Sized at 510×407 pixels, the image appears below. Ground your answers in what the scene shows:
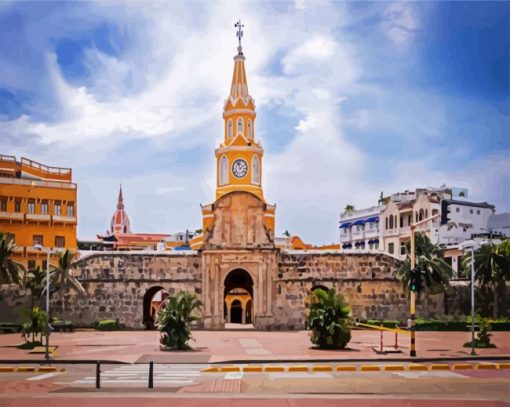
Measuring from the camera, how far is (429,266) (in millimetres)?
44469

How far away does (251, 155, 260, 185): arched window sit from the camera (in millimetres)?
60662

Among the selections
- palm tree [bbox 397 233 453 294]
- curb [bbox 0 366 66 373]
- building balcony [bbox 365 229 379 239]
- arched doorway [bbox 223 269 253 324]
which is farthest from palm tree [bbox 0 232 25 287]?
building balcony [bbox 365 229 379 239]

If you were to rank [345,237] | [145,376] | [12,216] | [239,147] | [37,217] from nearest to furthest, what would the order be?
[145,376]
[12,216]
[37,217]
[239,147]
[345,237]

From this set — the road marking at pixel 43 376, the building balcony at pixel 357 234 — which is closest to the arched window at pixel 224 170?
the building balcony at pixel 357 234

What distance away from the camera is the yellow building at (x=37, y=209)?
150 feet

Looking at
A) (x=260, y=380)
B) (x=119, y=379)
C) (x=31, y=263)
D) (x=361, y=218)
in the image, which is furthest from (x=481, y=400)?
(x=361, y=218)

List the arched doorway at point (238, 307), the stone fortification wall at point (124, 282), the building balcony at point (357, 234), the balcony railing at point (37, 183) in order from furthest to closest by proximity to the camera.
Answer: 1. the building balcony at point (357, 234)
2. the arched doorway at point (238, 307)
3. the stone fortification wall at point (124, 282)
4. the balcony railing at point (37, 183)

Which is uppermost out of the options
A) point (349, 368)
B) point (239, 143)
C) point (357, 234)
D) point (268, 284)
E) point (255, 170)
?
point (239, 143)

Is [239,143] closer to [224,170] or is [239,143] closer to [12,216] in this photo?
[224,170]

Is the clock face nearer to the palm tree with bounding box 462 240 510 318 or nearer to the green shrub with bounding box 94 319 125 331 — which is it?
the green shrub with bounding box 94 319 125 331

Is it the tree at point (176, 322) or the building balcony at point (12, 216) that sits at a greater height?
the building balcony at point (12, 216)

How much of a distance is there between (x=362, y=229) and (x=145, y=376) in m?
56.7

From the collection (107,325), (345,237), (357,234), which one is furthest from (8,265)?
(345,237)

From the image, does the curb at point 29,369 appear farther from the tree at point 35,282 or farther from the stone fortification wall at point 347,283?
the stone fortification wall at point 347,283
